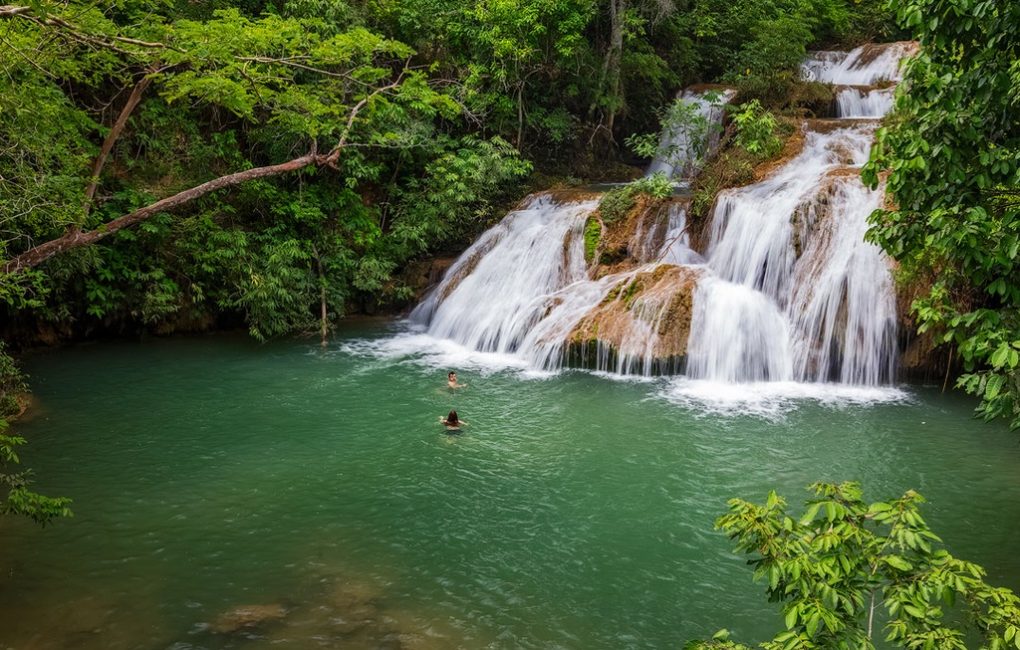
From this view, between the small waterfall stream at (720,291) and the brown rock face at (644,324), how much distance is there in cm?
2

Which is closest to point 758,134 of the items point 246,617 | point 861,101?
point 861,101

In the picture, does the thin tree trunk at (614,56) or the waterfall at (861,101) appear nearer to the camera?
the waterfall at (861,101)

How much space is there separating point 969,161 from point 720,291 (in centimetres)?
874

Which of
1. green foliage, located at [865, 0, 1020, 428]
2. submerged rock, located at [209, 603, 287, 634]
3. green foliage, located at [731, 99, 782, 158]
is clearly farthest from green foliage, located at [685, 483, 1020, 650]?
green foliage, located at [731, 99, 782, 158]

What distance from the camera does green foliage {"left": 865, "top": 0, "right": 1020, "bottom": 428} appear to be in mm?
4148

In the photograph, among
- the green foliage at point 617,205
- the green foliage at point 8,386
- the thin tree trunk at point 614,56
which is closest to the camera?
the green foliage at point 8,386

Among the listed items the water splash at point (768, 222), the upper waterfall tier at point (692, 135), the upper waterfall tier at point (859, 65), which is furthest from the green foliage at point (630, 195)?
the upper waterfall tier at point (859, 65)

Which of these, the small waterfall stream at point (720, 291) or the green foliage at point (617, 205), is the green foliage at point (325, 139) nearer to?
the green foliage at point (617, 205)

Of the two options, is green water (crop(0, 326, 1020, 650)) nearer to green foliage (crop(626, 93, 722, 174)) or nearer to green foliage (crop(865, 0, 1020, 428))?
green foliage (crop(865, 0, 1020, 428))

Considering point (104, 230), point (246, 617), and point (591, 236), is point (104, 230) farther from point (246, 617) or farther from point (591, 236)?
point (591, 236)

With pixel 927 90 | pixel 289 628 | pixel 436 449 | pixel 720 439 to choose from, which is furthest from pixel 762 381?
pixel 289 628

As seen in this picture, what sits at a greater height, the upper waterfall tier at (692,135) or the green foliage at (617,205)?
the upper waterfall tier at (692,135)

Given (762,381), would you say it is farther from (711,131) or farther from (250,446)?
(711,131)

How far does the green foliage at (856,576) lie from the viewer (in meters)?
2.93
